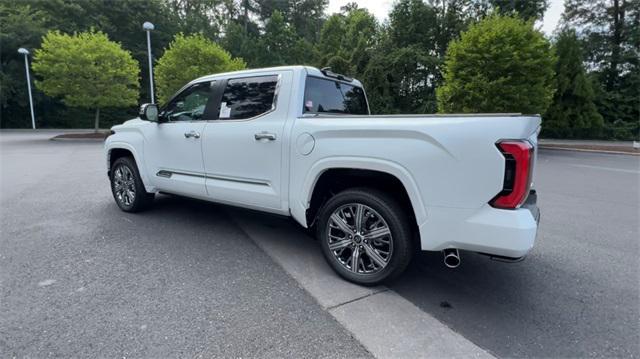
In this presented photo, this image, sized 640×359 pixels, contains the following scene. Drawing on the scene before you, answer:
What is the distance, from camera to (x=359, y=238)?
9.93ft

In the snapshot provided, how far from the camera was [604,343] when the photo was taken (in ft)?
7.70

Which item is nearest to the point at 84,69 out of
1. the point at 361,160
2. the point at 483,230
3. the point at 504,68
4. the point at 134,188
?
the point at 134,188

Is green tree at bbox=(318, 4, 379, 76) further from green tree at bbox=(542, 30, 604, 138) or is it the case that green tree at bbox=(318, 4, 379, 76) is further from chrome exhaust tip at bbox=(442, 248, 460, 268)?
chrome exhaust tip at bbox=(442, 248, 460, 268)

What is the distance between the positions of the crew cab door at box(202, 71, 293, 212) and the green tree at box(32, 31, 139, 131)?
18516 mm

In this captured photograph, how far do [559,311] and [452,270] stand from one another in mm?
897

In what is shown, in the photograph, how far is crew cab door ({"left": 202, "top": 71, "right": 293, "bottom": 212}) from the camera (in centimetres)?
345

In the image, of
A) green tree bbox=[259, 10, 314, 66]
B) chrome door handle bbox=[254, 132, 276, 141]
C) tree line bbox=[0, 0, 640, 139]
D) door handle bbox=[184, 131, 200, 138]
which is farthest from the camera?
green tree bbox=[259, 10, 314, 66]

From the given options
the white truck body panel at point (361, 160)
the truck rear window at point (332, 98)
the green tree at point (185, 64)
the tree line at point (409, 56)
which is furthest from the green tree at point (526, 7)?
the white truck body panel at point (361, 160)

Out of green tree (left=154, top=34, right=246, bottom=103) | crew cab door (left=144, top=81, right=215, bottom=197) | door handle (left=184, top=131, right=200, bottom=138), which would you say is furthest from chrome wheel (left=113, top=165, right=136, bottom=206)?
green tree (left=154, top=34, right=246, bottom=103)

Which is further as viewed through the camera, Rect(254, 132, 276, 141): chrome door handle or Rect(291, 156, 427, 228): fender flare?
Rect(254, 132, 276, 141): chrome door handle

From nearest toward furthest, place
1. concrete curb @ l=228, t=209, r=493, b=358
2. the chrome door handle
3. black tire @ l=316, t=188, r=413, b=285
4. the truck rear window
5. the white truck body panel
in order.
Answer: concrete curb @ l=228, t=209, r=493, b=358 < the white truck body panel < black tire @ l=316, t=188, r=413, b=285 < the chrome door handle < the truck rear window

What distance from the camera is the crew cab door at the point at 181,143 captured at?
13.5 ft

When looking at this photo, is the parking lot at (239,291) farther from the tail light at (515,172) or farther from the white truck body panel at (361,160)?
the tail light at (515,172)

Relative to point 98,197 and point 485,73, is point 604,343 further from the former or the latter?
point 485,73
